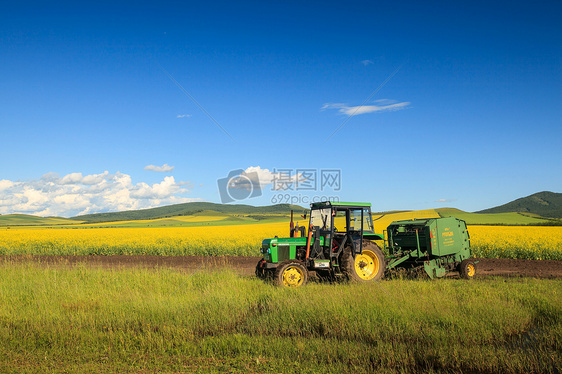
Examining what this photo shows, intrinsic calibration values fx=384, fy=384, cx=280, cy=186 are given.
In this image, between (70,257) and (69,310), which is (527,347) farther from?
(70,257)

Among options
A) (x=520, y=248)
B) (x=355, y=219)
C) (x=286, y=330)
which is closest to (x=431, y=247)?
(x=355, y=219)

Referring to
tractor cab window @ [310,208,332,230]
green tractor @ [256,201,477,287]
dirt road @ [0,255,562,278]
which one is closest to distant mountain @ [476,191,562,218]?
dirt road @ [0,255,562,278]

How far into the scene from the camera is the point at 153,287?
34.3 ft

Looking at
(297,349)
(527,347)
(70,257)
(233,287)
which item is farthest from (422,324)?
(70,257)

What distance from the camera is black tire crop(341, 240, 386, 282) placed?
1101cm

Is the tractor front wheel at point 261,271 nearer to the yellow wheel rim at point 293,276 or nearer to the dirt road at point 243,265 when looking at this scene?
the yellow wheel rim at point 293,276

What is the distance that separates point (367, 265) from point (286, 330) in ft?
17.1

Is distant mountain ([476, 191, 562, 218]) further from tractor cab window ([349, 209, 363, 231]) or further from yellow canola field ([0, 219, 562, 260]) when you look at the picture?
tractor cab window ([349, 209, 363, 231])

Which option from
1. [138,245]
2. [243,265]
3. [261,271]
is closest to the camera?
[261,271]

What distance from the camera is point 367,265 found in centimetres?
1145

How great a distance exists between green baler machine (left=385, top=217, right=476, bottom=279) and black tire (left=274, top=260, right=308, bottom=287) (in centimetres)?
322

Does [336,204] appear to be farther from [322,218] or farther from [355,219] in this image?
[355,219]

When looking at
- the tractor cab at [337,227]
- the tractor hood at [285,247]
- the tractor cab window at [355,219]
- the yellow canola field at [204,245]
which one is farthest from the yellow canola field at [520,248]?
the tractor hood at [285,247]

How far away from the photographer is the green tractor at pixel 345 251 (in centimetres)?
1076
